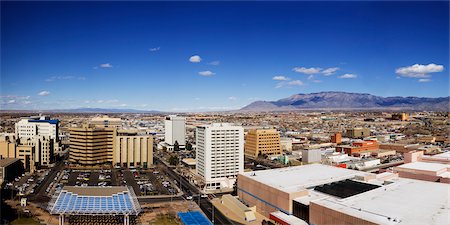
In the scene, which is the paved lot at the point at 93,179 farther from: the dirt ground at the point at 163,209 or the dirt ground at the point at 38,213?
the dirt ground at the point at 163,209

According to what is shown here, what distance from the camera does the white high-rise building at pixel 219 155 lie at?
94.1ft

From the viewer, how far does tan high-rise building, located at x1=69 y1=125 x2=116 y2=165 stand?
3594 cm

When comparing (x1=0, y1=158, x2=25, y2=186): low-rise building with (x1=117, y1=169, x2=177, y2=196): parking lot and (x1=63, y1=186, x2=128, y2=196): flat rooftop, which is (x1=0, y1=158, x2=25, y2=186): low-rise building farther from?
(x1=63, y1=186, x2=128, y2=196): flat rooftop

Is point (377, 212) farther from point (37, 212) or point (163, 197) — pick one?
point (37, 212)

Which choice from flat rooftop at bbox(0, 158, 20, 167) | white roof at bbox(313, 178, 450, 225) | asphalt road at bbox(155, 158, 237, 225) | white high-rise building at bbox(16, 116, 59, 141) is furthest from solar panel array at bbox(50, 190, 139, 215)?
white high-rise building at bbox(16, 116, 59, 141)

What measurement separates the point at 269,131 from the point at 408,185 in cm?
2513

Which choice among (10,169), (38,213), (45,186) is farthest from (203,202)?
(10,169)

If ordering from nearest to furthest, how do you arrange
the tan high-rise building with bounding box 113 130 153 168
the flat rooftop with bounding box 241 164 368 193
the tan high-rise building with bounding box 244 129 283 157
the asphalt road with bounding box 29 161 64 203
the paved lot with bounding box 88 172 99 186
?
the flat rooftop with bounding box 241 164 368 193, the asphalt road with bounding box 29 161 64 203, the paved lot with bounding box 88 172 99 186, the tan high-rise building with bounding box 113 130 153 168, the tan high-rise building with bounding box 244 129 283 157

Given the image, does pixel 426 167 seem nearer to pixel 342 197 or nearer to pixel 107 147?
pixel 342 197

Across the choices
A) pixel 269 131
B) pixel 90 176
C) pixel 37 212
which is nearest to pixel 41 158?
pixel 90 176

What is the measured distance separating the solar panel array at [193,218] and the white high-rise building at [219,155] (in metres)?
6.98

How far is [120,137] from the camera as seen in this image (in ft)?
121

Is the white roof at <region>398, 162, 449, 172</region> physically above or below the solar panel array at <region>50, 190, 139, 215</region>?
above

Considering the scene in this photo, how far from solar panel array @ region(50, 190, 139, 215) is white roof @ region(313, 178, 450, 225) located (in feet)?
32.1
